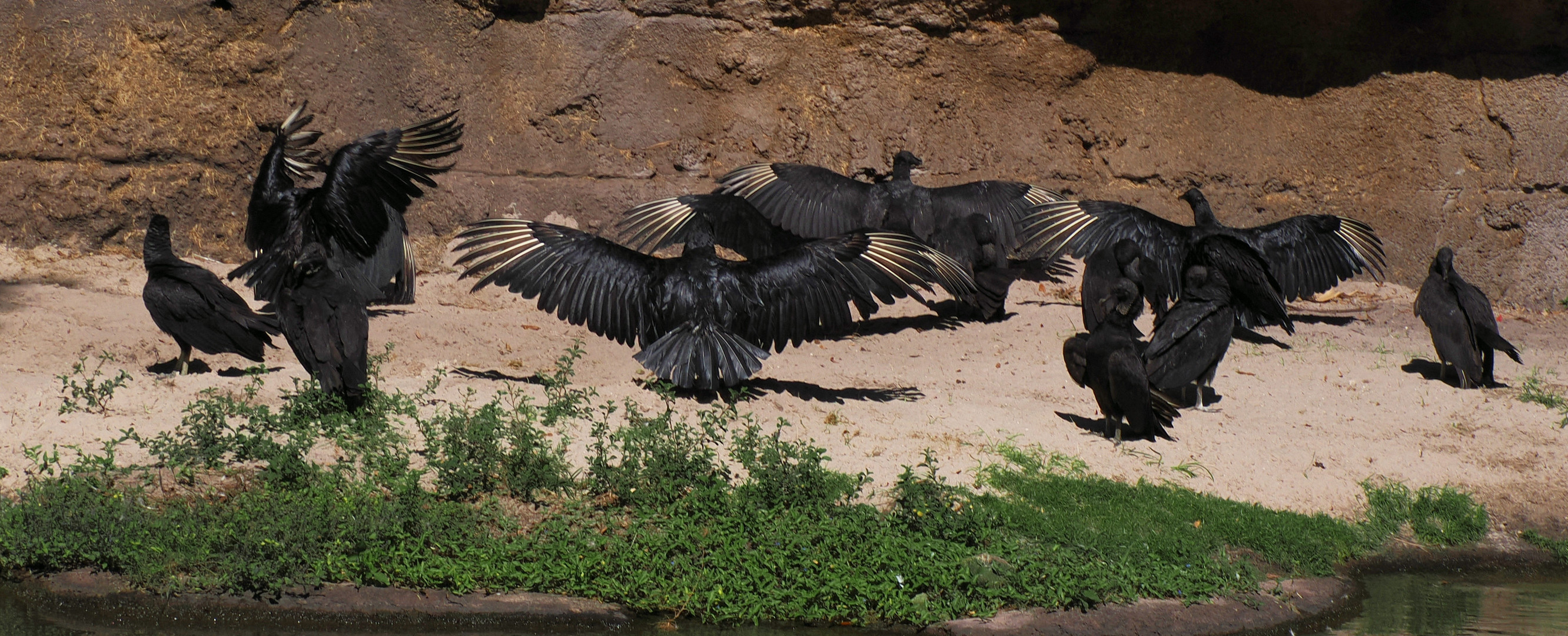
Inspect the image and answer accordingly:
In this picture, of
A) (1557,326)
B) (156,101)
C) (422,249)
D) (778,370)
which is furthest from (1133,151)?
(156,101)

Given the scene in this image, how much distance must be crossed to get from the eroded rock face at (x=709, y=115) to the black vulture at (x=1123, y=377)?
209 inches

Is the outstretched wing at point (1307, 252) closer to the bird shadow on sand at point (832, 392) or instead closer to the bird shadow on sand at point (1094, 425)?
the bird shadow on sand at point (1094, 425)

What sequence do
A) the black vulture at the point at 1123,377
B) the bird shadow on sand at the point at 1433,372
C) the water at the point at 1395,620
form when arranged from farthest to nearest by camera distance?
the bird shadow on sand at the point at 1433,372
the black vulture at the point at 1123,377
the water at the point at 1395,620

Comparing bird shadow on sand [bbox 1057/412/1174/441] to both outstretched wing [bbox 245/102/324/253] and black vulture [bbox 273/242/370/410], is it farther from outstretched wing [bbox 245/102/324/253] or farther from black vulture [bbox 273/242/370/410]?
outstretched wing [bbox 245/102/324/253]

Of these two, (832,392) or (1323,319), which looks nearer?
(832,392)

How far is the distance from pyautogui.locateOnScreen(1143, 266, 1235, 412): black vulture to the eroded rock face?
489cm

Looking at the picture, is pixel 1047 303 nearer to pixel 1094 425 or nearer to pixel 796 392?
pixel 1094 425

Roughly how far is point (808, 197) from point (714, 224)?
1478 millimetres

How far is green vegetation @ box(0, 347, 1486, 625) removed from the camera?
17.8 feet

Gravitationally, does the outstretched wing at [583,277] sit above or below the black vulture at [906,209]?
below

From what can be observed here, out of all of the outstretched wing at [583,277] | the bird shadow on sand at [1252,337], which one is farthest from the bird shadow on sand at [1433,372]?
the outstretched wing at [583,277]

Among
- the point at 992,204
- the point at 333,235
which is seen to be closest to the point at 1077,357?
the point at 992,204

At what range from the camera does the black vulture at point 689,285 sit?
7973 mm

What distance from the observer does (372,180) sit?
7.82m
